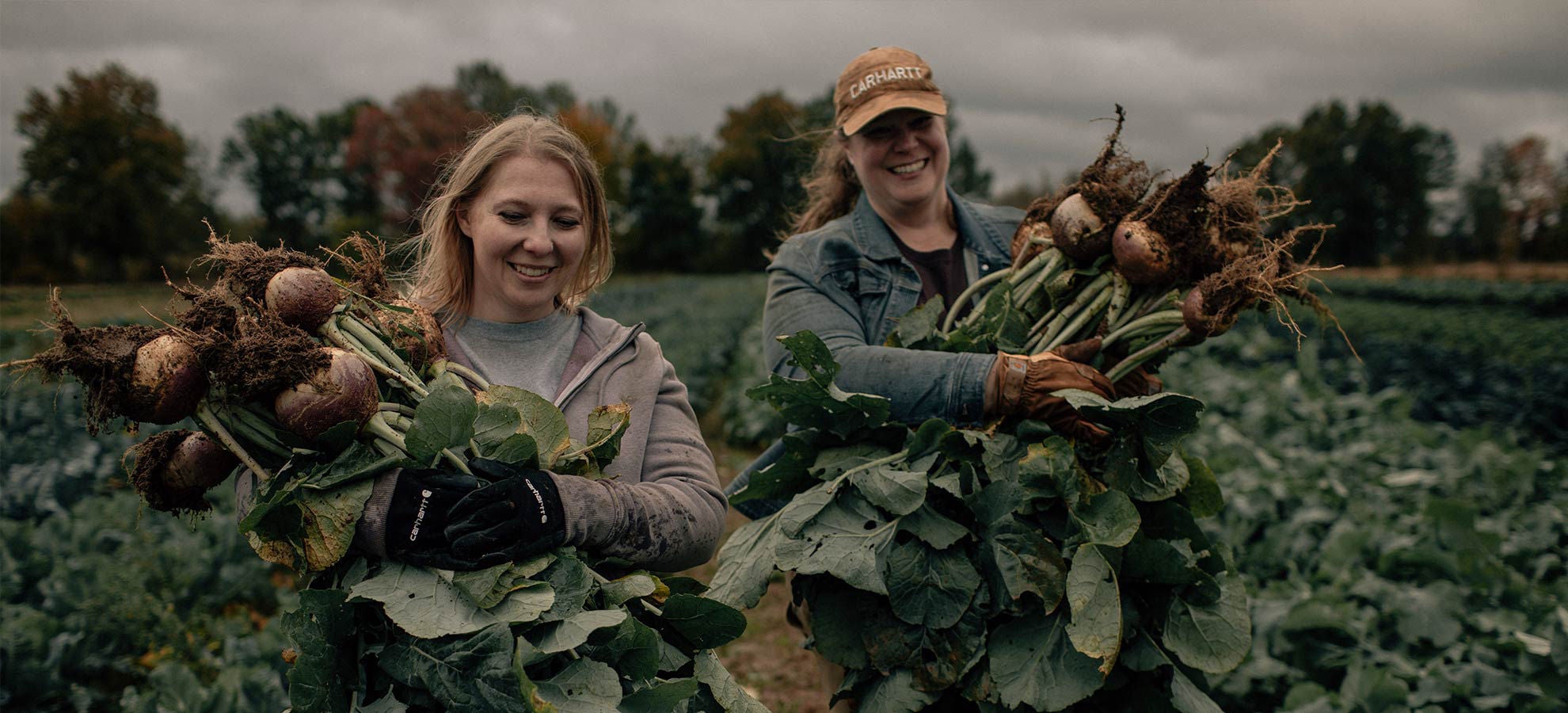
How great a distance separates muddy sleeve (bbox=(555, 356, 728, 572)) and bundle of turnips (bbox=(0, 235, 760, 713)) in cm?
8

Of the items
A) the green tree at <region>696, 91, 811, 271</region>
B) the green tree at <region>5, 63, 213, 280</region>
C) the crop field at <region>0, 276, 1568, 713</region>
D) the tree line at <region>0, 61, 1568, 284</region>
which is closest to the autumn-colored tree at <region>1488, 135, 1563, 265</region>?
the tree line at <region>0, 61, 1568, 284</region>

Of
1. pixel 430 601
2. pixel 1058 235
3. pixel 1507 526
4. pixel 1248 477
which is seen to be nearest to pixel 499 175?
pixel 430 601

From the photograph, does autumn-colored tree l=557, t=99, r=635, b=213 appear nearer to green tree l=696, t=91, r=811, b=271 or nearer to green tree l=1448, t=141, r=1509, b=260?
green tree l=696, t=91, r=811, b=271

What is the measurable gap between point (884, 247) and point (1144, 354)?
871 millimetres

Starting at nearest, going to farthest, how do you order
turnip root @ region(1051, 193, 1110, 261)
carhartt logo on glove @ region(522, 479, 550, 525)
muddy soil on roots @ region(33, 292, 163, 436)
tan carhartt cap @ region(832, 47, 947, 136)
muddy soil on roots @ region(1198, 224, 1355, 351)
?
1. muddy soil on roots @ region(33, 292, 163, 436)
2. carhartt logo on glove @ region(522, 479, 550, 525)
3. muddy soil on roots @ region(1198, 224, 1355, 351)
4. turnip root @ region(1051, 193, 1110, 261)
5. tan carhartt cap @ region(832, 47, 947, 136)

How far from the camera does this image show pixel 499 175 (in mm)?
1964

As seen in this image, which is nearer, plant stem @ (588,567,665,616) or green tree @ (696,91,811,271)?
plant stem @ (588,567,665,616)

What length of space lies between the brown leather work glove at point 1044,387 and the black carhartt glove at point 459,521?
1.20 metres

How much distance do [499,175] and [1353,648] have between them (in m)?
3.60

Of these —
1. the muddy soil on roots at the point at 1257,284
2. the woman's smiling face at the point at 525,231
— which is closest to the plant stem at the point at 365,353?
the woman's smiling face at the point at 525,231

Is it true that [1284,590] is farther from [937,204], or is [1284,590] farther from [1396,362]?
[1396,362]

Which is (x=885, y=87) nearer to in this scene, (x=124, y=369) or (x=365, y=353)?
(x=365, y=353)

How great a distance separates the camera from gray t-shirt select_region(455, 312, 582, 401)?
1999 millimetres

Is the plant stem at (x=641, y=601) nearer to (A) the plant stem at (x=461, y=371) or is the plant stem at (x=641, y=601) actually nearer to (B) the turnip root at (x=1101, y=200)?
(A) the plant stem at (x=461, y=371)
